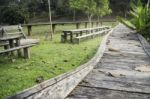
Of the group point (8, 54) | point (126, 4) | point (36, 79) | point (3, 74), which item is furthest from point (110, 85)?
point (126, 4)

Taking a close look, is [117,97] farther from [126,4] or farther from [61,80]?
[126,4]

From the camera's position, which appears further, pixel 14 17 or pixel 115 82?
pixel 14 17

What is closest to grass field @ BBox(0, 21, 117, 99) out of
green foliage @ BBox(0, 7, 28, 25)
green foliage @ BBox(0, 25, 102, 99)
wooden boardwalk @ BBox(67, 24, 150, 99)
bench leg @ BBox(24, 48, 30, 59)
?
green foliage @ BBox(0, 25, 102, 99)

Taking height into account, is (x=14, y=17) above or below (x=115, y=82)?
above

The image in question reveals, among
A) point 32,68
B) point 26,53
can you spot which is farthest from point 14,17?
point 32,68

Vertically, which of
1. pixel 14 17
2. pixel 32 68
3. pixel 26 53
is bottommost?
pixel 32 68

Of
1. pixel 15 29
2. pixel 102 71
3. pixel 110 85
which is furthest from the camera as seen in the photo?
→ pixel 15 29

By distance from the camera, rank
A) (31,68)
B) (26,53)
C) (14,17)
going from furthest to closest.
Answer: (14,17) < (26,53) < (31,68)

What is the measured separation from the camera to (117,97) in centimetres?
385

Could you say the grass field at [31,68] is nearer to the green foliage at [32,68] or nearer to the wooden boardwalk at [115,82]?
the green foliage at [32,68]

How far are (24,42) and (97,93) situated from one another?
17.1 feet

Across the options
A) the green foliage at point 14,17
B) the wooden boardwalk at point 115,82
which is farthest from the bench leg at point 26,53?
the green foliage at point 14,17

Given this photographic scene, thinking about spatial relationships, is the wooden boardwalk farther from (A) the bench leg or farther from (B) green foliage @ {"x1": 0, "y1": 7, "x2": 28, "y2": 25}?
(B) green foliage @ {"x1": 0, "y1": 7, "x2": 28, "y2": 25}

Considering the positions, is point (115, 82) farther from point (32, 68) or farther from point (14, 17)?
point (14, 17)
